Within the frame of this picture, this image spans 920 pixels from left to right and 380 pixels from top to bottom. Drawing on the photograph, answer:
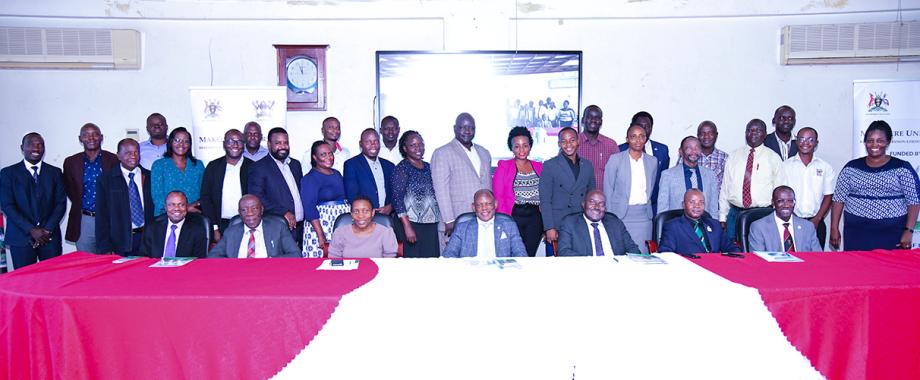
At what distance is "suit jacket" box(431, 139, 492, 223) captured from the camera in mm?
3926

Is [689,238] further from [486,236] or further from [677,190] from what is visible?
[486,236]

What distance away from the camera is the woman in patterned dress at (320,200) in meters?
3.85

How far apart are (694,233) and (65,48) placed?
5.48m

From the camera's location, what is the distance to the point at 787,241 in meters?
3.31

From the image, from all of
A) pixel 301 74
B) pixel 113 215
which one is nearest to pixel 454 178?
pixel 301 74

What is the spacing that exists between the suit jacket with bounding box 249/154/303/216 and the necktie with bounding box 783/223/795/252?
10.4 ft

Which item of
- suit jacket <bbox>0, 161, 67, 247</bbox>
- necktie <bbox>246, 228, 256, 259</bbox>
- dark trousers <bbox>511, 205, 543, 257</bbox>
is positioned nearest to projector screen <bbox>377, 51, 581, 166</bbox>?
dark trousers <bbox>511, 205, 543, 257</bbox>

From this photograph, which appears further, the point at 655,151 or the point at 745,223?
the point at 655,151

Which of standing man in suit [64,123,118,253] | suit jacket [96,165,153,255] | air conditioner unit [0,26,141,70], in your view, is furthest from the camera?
air conditioner unit [0,26,141,70]

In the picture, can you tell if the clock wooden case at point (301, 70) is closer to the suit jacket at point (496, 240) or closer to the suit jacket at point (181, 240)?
the suit jacket at point (181, 240)

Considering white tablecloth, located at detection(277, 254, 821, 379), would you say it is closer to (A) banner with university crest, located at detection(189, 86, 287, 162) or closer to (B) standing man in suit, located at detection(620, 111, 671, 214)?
(B) standing man in suit, located at detection(620, 111, 671, 214)

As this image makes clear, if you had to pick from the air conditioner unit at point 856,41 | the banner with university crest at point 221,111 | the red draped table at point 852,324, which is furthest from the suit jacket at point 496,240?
the air conditioner unit at point 856,41

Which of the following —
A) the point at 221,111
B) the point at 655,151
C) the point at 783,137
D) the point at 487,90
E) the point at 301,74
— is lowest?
the point at 655,151

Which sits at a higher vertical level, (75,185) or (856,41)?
(856,41)
